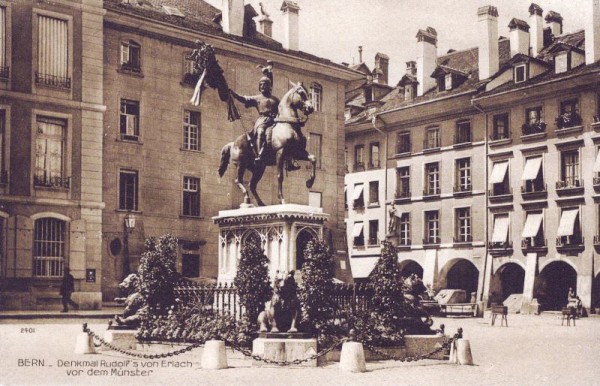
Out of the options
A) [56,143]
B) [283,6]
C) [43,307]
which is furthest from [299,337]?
[283,6]

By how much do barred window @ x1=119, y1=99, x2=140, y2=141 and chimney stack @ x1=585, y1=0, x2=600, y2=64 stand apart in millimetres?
17796

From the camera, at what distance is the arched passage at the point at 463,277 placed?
145 feet

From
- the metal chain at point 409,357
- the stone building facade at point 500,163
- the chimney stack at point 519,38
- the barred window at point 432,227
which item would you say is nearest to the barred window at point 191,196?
the stone building facade at point 500,163

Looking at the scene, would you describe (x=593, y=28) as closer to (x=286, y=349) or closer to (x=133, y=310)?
(x=133, y=310)

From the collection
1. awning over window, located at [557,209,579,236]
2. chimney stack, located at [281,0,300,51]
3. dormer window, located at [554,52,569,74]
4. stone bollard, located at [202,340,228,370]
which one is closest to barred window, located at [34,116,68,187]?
chimney stack, located at [281,0,300,51]

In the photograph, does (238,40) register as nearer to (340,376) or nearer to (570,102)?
(570,102)

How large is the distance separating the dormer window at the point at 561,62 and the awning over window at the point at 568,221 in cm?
626

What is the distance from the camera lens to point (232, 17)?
1481 inches

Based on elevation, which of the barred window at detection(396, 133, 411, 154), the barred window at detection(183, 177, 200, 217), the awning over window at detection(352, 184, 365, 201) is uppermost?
the barred window at detection(396, 133, 411, 154)

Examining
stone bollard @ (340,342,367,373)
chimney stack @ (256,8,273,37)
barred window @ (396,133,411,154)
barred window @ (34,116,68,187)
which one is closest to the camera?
stone bollard @ (340,342,367,373)

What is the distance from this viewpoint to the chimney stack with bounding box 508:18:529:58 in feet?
140

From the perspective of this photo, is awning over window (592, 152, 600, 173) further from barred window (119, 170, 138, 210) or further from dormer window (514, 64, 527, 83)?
barred window (119, 170, 138, 210)

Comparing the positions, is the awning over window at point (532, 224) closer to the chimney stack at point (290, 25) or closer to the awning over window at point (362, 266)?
the awning over window at point (362, 266)

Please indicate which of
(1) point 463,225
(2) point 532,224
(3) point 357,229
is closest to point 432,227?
(1) point 463,225
